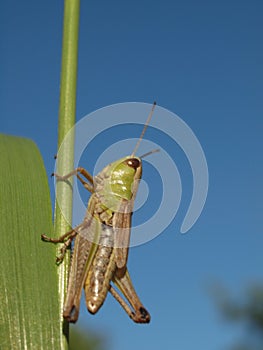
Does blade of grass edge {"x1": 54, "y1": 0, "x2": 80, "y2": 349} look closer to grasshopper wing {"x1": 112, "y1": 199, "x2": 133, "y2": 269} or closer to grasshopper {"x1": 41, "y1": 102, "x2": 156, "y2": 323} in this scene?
grasshopper {"x1": 41, "y1": 102, "x2": 156, "y2": 323}

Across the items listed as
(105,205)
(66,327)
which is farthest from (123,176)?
(66,327)

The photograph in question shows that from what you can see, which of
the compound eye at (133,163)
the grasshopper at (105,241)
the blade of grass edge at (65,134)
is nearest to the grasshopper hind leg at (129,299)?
the grasshopper at (105,241)

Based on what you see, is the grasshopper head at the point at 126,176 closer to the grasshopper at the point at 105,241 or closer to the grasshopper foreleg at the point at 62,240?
the grasshopper at the point at 105,241

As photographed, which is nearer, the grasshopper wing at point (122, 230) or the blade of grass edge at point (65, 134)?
the blade of grass edge at point (65, 134)

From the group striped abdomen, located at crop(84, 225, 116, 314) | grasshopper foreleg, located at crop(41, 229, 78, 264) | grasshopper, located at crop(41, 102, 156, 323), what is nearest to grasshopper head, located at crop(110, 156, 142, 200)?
grasshopper, located at crop(41, 102, 156, 323)

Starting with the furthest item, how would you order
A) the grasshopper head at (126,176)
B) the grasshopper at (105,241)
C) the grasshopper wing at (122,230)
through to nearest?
the grasshopper head at (126,176) < the grasshopper wing at (122,230) < the grasshopper at (105,241)

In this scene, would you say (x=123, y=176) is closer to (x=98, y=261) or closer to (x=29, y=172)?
(x=98, y=261)

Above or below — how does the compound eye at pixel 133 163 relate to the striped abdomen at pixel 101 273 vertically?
above
